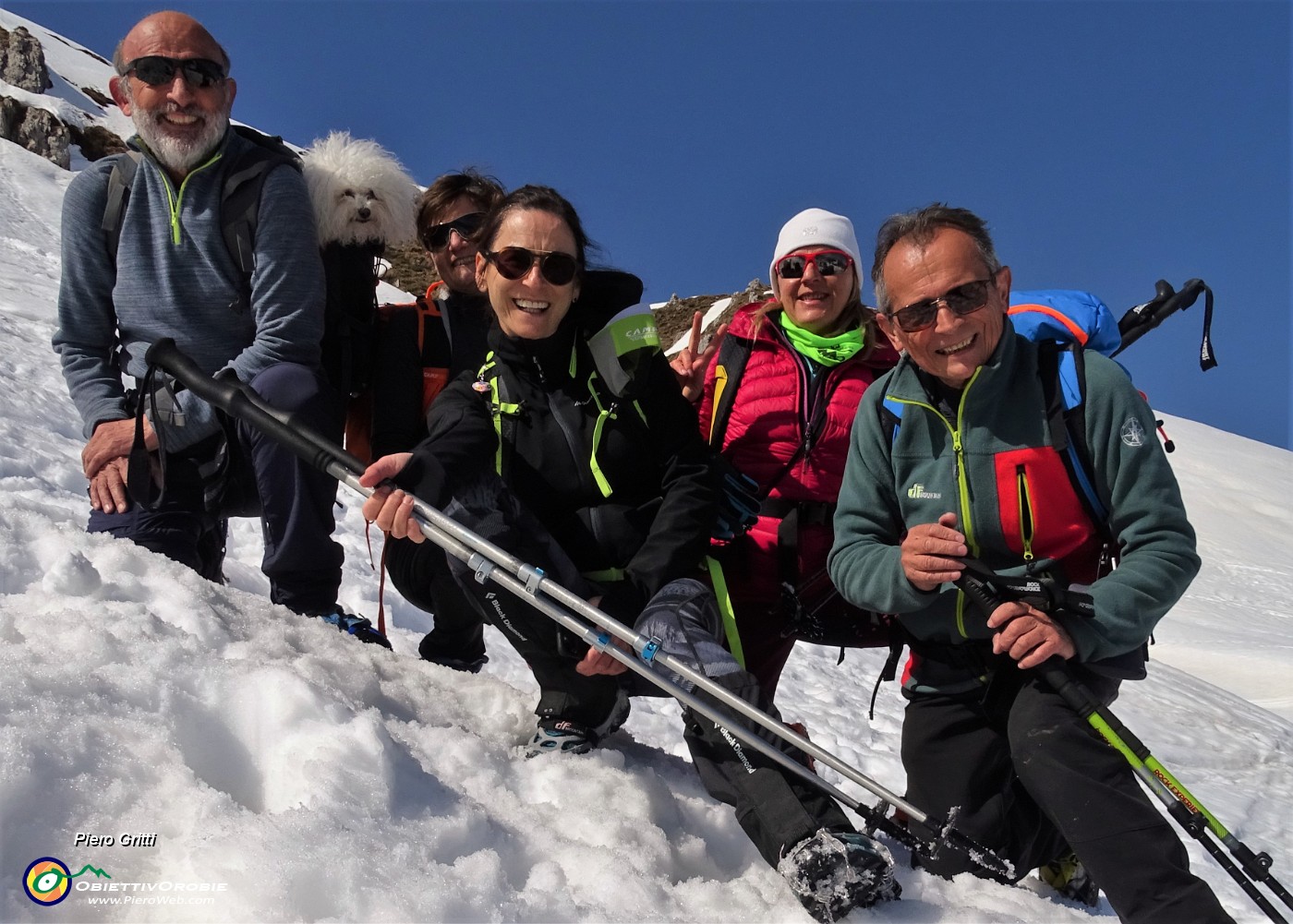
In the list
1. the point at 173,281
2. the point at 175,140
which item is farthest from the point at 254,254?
the point at 175,140

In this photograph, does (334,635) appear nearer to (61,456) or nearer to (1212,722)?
(61,456)

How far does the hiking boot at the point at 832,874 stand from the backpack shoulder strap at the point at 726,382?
2.01 metres

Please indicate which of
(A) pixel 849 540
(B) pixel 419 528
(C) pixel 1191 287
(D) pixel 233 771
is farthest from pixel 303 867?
(C) pixel 1191 287

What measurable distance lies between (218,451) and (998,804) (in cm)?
334

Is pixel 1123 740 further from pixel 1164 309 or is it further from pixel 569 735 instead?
pixel 1164 309

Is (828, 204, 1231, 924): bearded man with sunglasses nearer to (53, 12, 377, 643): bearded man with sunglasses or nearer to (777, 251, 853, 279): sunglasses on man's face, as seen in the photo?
(777, 251, 853, 279): sunglasses on man's face

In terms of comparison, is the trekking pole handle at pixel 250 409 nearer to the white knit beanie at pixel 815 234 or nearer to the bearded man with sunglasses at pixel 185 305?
the bearded man with sunglasses at pixel 185 305

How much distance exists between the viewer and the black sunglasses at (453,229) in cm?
470

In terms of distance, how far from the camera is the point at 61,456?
7.14 m

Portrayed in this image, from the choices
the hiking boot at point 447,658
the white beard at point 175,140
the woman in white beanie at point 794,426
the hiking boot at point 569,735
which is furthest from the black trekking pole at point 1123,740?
the white beard at point 175,140

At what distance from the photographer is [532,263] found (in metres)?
3.60

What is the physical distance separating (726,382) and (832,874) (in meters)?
2.30

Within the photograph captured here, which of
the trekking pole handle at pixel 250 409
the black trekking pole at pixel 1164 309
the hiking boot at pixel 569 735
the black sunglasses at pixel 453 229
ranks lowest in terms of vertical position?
the hiking boot at pixel 569 735

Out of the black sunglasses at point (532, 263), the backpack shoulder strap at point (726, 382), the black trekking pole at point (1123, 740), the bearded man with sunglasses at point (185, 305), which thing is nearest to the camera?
the black trekking pole at point (1123, 740)
